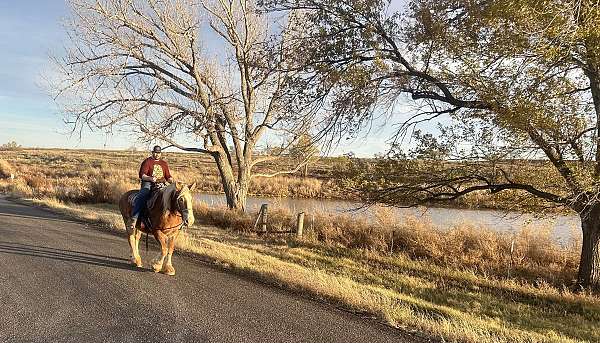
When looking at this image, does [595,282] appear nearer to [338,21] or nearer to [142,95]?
[338,21]

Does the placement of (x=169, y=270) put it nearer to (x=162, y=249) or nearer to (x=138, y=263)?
(x=162, y=249)

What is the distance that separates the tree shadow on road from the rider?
0.80 metres

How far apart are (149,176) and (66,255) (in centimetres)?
243

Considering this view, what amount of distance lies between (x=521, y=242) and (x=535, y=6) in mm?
8225

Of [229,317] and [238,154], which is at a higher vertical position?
[238,154]

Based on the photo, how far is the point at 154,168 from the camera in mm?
9031

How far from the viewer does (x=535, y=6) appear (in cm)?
768

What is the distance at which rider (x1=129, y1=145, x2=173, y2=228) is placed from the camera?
872 centimetres

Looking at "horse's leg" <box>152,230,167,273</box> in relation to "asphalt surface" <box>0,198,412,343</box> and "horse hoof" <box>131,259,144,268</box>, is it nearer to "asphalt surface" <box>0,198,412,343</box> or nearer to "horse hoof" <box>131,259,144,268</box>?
"asphalt surface" <box>0,198,412,343</box>

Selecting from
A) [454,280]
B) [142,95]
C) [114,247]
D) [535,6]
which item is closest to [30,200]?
[142,95]

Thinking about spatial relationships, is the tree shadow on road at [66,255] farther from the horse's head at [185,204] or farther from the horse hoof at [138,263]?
the horse's head at [185,204]

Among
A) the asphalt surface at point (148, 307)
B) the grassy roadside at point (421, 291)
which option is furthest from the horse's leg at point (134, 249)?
the grassy roadside at point (421, 291)

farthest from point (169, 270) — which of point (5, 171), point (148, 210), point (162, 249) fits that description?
point (5, 171)

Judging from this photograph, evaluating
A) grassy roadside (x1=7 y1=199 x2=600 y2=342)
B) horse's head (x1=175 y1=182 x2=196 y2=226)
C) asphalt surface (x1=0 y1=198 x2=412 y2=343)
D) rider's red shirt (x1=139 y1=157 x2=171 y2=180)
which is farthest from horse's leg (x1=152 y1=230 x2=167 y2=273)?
grassy roadside (x1=7 y1=199 x2=600 y2=342)
